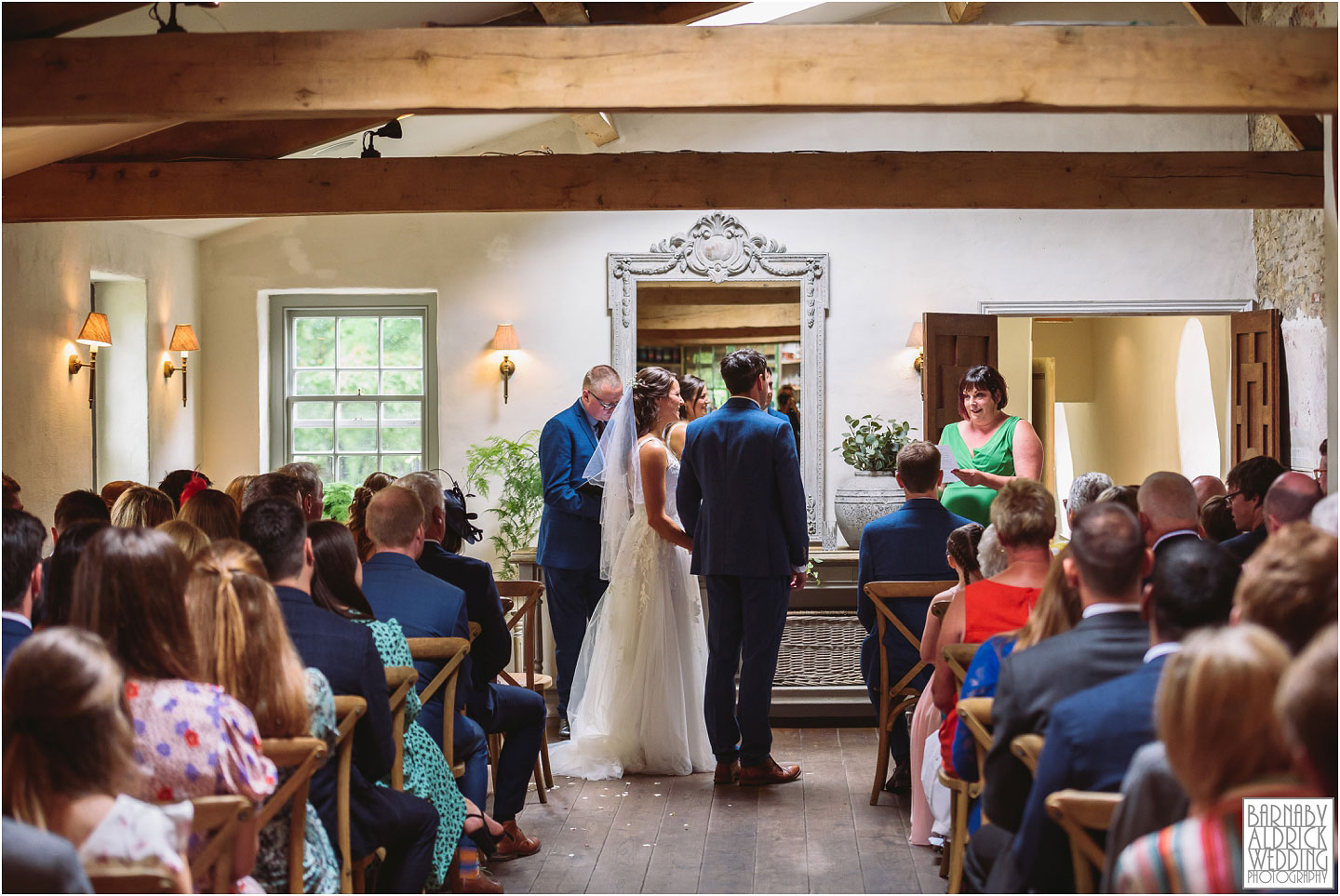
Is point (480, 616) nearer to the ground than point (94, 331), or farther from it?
nearer to the ground

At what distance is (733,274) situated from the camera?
900cm

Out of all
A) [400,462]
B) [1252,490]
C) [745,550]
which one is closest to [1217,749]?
[1252,490]

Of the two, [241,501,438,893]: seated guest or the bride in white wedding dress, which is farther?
the bride in white wedding dress

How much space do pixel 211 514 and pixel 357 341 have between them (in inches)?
234

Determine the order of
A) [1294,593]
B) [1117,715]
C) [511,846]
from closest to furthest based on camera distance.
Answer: [1294,593]
[1117,715]
[511,846]

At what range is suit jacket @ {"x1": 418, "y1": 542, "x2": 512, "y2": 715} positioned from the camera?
3.76m

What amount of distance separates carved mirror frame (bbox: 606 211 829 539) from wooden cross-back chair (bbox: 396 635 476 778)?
5.72 meters

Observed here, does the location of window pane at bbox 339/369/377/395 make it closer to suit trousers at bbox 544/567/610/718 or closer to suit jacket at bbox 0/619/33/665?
suit trousers at bbox 544/567/610/718

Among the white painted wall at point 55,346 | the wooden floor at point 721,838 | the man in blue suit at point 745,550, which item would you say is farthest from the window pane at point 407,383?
the wooden floor at point 721,838

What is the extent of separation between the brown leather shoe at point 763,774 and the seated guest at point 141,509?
7.40ft

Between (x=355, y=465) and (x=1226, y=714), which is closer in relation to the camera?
(x=1226, y=714)

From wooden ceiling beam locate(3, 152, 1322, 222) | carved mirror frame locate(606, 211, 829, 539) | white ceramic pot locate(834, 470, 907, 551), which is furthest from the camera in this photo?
carved mirror frame locate(606, 211, 829, 539)

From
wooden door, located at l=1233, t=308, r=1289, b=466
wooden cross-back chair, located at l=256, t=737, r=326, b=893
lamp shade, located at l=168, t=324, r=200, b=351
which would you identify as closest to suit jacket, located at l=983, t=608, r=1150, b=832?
wooden cross-back chair, located at l=256, t=737, r=326, b=893

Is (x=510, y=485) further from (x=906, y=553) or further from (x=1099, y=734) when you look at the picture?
(x=1099, y=734)
